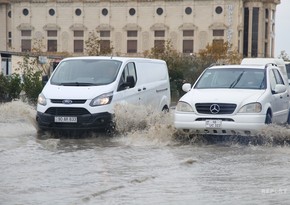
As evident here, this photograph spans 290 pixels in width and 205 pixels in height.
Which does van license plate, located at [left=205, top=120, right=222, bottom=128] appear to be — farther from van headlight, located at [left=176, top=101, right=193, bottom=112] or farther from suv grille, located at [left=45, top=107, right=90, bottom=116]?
suv grille, located at [left=45, top=107, right=90, bottom=116]

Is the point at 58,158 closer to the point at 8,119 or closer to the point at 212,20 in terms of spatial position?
the point at 8,119

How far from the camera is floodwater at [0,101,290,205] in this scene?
27.8 ft

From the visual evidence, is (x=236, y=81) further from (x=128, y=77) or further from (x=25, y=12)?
(x=25, y=12)

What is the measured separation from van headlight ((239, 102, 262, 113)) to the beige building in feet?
308

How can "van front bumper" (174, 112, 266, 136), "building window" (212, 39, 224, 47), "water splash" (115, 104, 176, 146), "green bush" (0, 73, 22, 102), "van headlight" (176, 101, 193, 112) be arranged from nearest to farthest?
"van front bumper" (174, 112, 266, 136), "van headlight" (176, 101, 193, 112), "water splash" (115, 104, 176, 146), "green bush" (0, 73, 22, 102), "building window" (212, 39, 224, 47)

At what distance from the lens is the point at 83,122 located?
49.1 ft

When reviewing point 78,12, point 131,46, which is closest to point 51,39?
point 78,12

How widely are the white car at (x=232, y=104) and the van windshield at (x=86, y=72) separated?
6.37 feet

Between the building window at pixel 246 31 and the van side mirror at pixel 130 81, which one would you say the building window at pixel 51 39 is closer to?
the building window at pixel 246 31

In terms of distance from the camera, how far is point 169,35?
10888 cm

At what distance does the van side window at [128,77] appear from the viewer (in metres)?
16.0

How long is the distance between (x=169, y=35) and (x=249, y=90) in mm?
95157

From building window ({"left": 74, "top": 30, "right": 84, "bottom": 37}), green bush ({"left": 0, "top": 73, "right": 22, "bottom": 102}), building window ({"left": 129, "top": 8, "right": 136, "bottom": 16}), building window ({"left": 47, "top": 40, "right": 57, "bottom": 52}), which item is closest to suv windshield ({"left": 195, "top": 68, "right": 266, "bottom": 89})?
green bush ({"left": 0, "top": 73, "right": 22, "bottom": 102})

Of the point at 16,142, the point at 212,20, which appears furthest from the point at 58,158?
the point at 212,20
